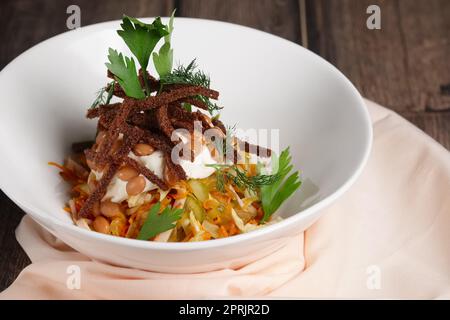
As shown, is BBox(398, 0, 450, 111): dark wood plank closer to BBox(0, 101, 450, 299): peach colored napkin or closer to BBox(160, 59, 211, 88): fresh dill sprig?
BBox(0, 101, 450, 299): peach colored napkin

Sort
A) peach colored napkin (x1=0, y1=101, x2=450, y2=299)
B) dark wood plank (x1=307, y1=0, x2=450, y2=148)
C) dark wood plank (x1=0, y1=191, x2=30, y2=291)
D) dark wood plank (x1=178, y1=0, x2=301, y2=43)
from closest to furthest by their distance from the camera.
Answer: peach colored napkin (x1=0, y1=101, x2=450, y2=299) < dark wood plank (x1=0, y1=191, x2=30, y2=291) < dark wood plank (x1=307, y1=0, x2=450, y2=148) < dark wood plank (x1=178, y1=0, x2=301, y2=43)

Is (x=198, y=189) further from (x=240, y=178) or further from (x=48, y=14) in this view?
(x=48, y=14)

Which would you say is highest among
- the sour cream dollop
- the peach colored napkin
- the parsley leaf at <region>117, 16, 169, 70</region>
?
the parsley leaf at <region>117, 16, 169, 70</region>

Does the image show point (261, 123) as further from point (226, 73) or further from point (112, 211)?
point (112, 211)

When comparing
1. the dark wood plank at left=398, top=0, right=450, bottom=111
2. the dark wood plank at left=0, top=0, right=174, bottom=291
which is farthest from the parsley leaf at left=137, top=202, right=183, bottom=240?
the dark wood plank at left=0, top=0, right=174, bottom=291

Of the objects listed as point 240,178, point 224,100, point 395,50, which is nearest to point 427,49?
point 395,50

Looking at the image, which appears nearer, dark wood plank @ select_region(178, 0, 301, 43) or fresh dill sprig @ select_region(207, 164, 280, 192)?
fresh dill sprig @ select_region(207, 164, 280, 192)

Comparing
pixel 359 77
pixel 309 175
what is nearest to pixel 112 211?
pixel 309 175

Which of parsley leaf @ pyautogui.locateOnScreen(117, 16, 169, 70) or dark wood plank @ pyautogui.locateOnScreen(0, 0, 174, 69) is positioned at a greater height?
dark wood plank @ pyautogui.locateOnScreen(0, 0, 174, 69)

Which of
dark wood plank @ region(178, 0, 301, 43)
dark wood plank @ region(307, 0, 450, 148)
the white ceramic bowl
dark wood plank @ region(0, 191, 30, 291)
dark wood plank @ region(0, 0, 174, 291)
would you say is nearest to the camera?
the white ceramic bowl
